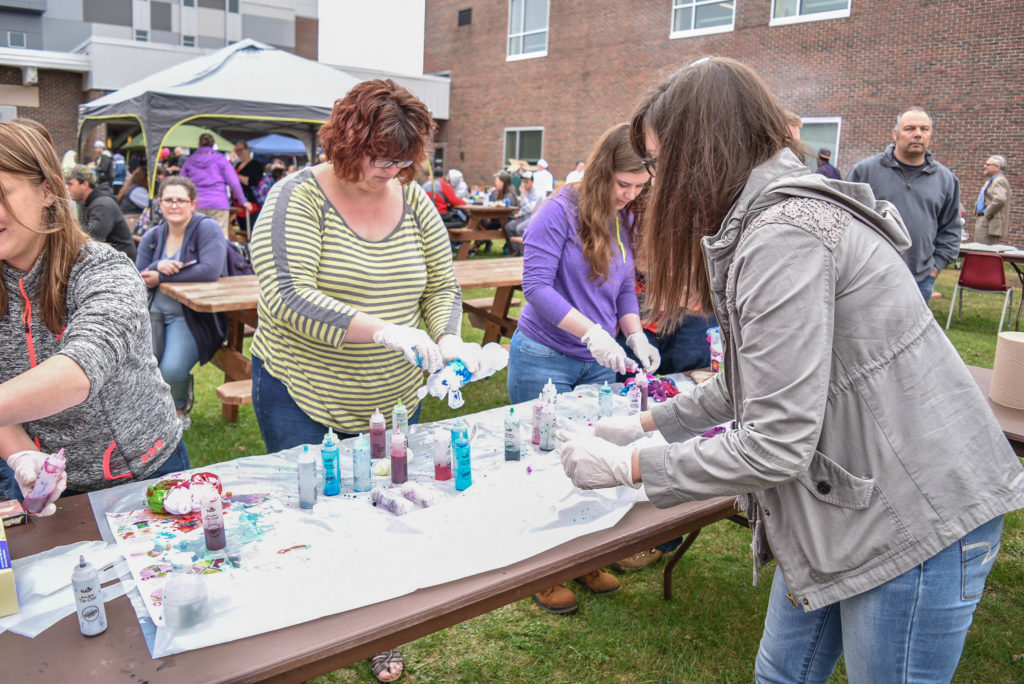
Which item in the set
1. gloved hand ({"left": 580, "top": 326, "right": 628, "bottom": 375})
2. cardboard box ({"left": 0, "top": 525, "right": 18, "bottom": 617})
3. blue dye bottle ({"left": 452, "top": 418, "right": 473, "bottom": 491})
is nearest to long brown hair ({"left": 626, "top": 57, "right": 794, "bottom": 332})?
blue dye bottle ({"left": 452, "top": 418, "right": 473, "bottom": 491})

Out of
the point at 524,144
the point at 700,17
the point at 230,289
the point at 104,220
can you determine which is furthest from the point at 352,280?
the point at 524,144

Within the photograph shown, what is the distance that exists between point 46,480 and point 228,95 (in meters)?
8.21

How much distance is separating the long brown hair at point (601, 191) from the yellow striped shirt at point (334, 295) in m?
0.57

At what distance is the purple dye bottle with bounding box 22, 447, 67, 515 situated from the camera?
1604 millimetres

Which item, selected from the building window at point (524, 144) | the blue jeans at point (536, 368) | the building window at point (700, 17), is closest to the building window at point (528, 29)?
the building window at point (524, 144)

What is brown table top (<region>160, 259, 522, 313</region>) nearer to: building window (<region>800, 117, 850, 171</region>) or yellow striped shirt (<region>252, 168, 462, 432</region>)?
yellow striped shirt (<region>252, 168, 462, 432</region>)

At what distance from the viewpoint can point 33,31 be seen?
24719 mm

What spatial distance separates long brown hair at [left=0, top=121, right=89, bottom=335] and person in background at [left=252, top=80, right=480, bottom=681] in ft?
1.78

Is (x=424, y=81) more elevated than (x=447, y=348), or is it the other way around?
(x=424, y=81)

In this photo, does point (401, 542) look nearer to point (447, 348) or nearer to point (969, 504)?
point (447, 348)

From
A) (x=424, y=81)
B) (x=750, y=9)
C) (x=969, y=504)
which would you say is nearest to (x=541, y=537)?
(x=969, y=504)

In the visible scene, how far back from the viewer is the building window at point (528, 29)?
1980 cm

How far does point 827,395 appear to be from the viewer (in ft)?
3.84

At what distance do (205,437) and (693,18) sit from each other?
1538cm
